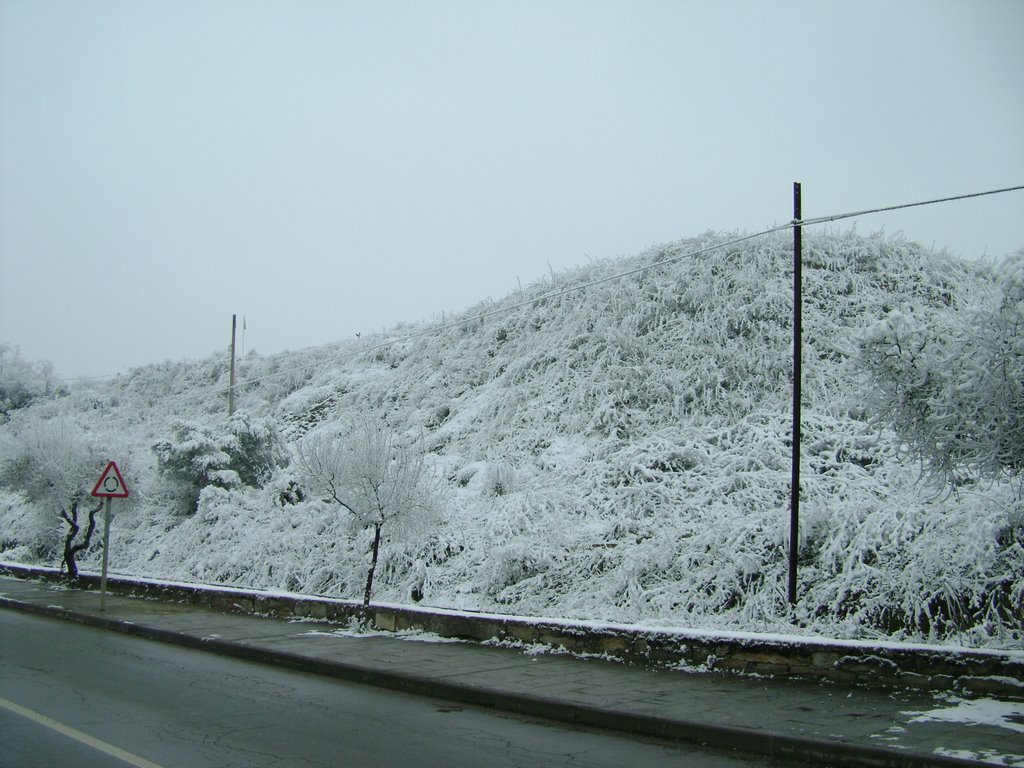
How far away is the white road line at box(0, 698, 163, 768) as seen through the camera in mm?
5723

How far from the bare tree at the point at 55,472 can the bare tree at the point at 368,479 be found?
31.0ft

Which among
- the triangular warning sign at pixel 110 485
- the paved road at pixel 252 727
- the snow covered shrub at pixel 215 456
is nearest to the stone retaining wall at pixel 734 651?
the paved road at pixel 252 727

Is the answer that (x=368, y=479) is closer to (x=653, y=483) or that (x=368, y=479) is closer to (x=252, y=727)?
(x=653, y=483)

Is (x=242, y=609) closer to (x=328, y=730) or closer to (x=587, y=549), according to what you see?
(x=587, y=549)

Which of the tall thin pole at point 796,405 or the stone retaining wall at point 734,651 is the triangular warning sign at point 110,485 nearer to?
the stone retaining wall at point 734,651

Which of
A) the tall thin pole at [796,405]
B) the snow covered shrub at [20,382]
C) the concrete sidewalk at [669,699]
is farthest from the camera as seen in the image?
the snow covered shrub at [20,382]

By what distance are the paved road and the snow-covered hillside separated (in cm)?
509

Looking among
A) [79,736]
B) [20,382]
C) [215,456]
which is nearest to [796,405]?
[79,736]

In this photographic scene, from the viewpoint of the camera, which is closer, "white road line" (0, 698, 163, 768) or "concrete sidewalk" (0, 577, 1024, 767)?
"white road line" (0, 698, 163, 768)

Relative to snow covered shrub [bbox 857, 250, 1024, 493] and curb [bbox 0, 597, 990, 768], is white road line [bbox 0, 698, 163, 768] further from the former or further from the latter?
snow covered shrub [bbox 857, 250, 1024, 493]

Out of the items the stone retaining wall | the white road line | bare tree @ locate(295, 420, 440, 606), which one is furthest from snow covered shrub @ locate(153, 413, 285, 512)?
the white road line

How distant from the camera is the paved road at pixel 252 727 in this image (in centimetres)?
602

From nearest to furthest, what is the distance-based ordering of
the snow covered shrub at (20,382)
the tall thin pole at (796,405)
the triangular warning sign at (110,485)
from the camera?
the tall thin pole at (796,405) → the triangular warning sign at (110,485) → the snow covered shrub at (20,382)

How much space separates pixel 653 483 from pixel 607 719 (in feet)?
35.6
